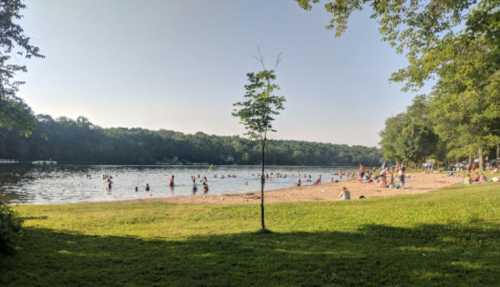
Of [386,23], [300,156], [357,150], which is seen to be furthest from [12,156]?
[357,150]

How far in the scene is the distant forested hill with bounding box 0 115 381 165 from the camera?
10488cm

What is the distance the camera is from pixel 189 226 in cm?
1115

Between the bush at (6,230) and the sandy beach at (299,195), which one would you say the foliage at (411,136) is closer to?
the sandy beach at (299,195)

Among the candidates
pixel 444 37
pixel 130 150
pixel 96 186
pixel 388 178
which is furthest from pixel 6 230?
pixel 130 150

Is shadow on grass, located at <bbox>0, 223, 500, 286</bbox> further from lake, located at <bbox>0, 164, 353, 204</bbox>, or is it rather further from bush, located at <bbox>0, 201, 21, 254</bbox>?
lake, located at <bbox>0, 164, 353, 204</bbox>

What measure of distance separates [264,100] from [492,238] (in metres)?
6.55

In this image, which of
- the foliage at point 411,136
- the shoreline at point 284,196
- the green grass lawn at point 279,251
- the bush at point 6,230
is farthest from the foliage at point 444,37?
the foliage at point 411,136

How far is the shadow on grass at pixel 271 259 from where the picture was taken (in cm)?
531

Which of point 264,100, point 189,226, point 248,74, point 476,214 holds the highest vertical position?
point 248,74

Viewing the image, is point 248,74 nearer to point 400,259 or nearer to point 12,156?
point 400,259

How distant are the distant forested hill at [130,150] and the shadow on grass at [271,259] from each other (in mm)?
81904

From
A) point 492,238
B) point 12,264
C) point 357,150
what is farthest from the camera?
point 357,150

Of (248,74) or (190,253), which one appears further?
(248,74)

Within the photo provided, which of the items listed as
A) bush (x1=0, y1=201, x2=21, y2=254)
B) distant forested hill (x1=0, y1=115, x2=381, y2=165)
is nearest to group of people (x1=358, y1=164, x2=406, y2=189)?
bush (x1=0, y1=201, x2=21, y2=254)
